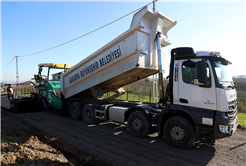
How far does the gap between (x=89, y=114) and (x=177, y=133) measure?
14.1ft

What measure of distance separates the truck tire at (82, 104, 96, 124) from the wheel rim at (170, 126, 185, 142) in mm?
3808

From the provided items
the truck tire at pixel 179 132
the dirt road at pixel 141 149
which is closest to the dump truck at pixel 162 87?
the truck tire at pixel 179 132

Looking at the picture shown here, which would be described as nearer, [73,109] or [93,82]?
[93,82]

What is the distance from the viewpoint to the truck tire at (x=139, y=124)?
5.09 meters

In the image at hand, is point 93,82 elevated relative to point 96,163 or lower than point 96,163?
elevated

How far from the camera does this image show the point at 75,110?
8.00 metres

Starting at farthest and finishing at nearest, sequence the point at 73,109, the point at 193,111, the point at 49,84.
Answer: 1. the point at 49,84
2. the point at 73,109
3. the point at 193,111

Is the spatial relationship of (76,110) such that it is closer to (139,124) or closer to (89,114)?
(89,114)

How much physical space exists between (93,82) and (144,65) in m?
2.75

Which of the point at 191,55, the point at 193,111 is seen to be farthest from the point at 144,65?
the point at 193,111

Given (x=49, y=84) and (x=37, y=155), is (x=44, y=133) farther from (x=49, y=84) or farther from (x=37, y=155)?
(x=49, y=84)

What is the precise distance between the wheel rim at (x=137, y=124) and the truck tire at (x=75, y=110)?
346 cm

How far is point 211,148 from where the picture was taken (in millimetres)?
4453

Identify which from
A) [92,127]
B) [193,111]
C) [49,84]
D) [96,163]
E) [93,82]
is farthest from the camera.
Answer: [49,84]
